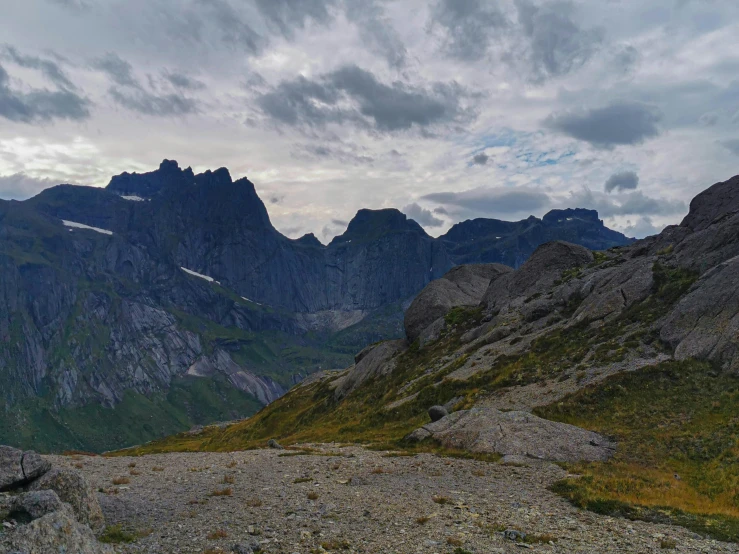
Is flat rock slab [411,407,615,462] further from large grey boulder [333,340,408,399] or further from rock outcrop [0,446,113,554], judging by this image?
large grey boulder [333,340,408,399]

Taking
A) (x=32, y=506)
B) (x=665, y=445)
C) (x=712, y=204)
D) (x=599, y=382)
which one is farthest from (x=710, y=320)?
(x=32, y=506)

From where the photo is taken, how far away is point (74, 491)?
751 inches

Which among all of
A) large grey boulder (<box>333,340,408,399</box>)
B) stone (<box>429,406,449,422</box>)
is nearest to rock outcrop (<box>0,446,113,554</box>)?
stone (<box>429,406,449,422</box>)

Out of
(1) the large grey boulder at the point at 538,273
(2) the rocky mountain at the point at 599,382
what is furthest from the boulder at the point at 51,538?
(1) the large grey boulder at the point at 538,273

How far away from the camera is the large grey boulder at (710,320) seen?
43219 mm

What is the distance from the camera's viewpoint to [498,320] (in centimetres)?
8062

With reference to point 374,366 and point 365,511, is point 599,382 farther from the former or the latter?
point 374,366

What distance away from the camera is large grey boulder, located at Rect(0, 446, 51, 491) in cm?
1919

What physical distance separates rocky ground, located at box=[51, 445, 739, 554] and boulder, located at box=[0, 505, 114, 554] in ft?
9.32

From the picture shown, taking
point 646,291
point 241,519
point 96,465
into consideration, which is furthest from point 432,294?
point 241,519

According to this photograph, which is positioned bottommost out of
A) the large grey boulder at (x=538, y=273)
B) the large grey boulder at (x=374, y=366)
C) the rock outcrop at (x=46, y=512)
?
the large grey boulder at (x=374, y=366)

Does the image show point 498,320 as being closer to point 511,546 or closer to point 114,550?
point 511,546

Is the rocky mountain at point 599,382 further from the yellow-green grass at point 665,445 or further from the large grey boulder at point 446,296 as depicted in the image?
the large grey boulder at point 446,296

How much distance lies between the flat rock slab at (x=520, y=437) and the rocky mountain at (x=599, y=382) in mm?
135
